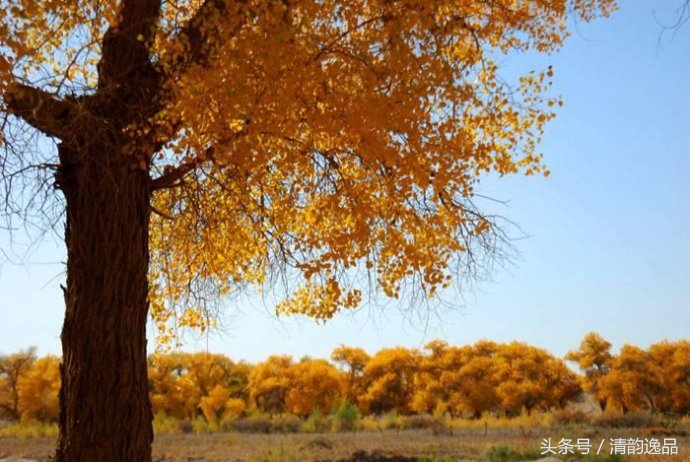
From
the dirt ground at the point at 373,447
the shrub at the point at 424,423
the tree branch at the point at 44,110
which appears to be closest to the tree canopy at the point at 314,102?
the tree branch at the point at 44,110

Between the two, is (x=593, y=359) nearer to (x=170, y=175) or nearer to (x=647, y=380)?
(x=647, y=380)

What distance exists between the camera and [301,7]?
5.71m

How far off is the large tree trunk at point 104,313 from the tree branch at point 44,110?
0.20m

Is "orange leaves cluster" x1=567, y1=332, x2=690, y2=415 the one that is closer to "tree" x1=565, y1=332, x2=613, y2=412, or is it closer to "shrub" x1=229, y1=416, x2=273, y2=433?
"tree" x1=565, y1=332, x2=613, y2=412

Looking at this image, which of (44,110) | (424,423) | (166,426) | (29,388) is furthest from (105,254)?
(29,388)

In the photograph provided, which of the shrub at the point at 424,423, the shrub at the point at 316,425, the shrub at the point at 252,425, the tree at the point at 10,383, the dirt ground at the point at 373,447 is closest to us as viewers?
the dirt ground at the point at 373,447

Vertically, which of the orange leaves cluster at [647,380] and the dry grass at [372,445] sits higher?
the orange leaves cluster at [647,380]

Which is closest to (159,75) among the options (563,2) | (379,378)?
(563,2)

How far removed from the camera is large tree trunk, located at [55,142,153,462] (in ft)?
18.7

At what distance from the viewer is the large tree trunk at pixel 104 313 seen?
18.7 ft

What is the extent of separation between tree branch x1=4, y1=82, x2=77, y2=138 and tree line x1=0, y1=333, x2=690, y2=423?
15.9 meters

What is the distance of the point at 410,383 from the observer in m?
23.5

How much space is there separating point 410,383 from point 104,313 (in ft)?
61.4

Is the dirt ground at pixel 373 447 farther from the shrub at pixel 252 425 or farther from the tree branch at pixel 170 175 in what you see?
the tree branch at pixel 170 175
